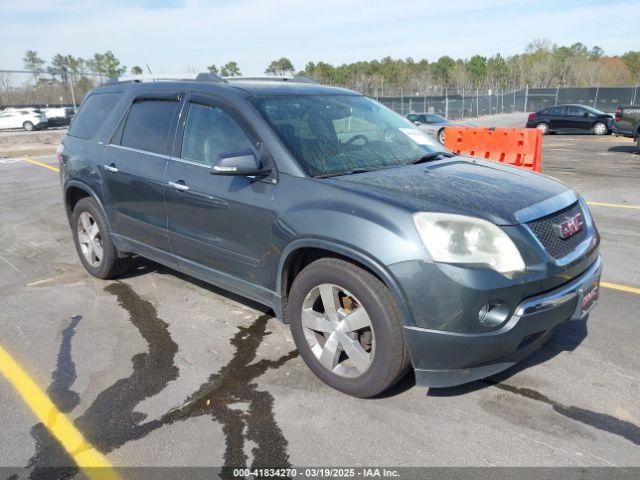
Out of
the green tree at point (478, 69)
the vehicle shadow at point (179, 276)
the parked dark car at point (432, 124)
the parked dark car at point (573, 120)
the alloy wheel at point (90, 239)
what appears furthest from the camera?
the green tree at point (478, 69)

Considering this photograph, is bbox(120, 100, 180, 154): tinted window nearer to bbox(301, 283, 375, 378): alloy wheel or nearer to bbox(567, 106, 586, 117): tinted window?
bbox(301, 283, 375, 378): alloy wheel

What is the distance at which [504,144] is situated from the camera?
34.6 feet

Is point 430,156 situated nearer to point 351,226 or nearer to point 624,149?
point 351,226

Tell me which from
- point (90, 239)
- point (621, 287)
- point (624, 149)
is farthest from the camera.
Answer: point (624, 149)

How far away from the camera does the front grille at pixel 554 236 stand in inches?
114

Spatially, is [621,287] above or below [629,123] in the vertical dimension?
below

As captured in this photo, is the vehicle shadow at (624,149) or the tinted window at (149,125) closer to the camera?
the tinted window at (149,125)

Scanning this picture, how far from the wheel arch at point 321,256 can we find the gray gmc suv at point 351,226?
0.01 metres

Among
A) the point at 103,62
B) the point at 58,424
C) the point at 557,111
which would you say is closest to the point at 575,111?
the point at 557,111

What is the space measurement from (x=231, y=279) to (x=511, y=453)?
2103mm

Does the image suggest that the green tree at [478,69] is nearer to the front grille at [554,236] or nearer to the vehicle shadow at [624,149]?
the vehicle shadow at [624,149]

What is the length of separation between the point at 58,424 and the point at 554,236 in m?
2.96

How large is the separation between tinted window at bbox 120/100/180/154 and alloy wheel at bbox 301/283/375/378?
1.85 meters

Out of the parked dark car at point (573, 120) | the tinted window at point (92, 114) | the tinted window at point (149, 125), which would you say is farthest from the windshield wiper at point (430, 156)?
the parked dark car at point (573, 120)
